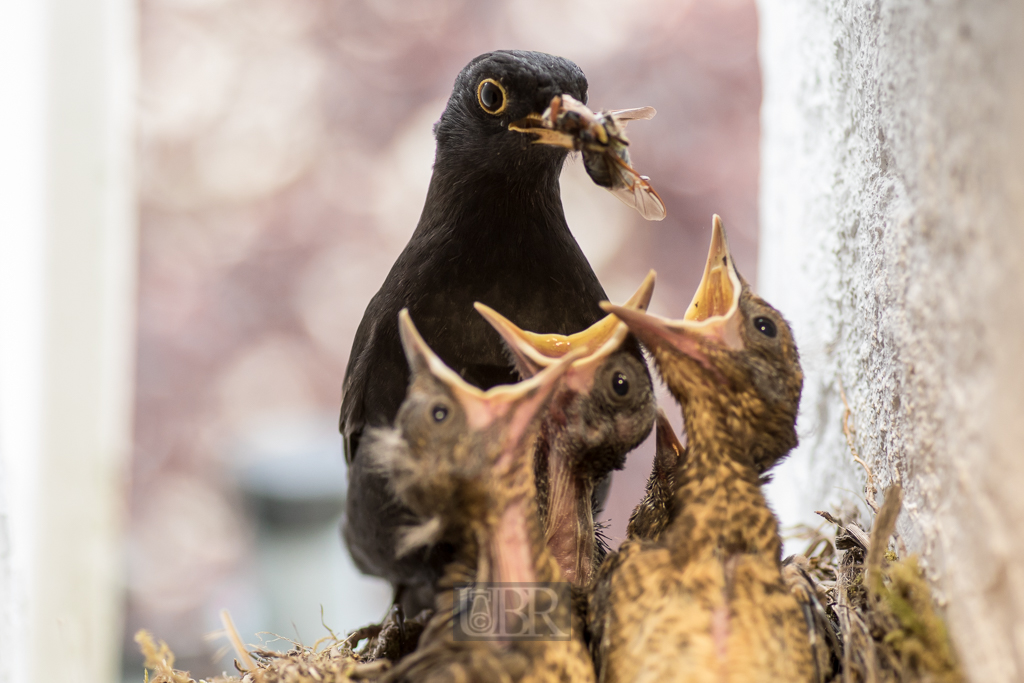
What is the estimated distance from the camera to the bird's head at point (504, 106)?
1310 millimetres

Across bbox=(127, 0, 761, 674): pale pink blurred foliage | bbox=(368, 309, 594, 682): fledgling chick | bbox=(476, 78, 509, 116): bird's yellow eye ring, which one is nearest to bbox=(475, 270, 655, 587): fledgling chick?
bbox=(368, 309, 594, 682): fledgling chick

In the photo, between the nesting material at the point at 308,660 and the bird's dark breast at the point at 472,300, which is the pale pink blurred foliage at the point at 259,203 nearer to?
the bird's dark breast at the point at 472,300

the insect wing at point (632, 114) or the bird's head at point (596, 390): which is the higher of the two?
the insect wing at point (632, 114)

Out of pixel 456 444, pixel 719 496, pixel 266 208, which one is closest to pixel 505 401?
pixel 456 444

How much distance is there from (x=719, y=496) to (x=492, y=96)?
73 centimetres

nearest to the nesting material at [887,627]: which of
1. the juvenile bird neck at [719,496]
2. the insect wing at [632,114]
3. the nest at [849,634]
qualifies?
the nest at [849,634]

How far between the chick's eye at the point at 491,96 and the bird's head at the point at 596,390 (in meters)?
0.38

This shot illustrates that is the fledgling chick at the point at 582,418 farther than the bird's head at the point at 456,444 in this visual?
Yes

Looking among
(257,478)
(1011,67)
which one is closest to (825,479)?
(1011,67)

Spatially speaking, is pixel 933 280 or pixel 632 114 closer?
pixel 933 280

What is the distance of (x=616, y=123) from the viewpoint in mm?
1239

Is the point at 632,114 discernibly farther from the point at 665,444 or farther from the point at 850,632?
the point at 850,632

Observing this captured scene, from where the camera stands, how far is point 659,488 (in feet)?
4.26

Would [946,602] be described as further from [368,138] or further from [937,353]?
[368,138]
